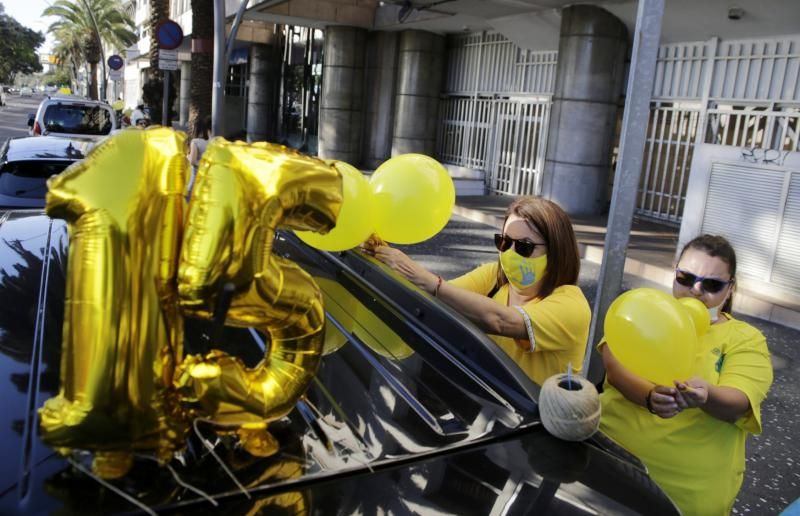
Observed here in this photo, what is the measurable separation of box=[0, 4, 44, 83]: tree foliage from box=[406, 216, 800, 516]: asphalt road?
2803 inches

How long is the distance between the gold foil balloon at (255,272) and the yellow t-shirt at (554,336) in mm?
1101

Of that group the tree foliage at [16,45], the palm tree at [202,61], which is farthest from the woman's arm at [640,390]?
the tree foliage at [16,45]

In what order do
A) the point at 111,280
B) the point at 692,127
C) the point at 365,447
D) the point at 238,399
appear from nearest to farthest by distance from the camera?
the point at 111,280 < the point at 238,399 < the point at 365,447 < the point at 692,127

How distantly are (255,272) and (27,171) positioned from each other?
5.60m

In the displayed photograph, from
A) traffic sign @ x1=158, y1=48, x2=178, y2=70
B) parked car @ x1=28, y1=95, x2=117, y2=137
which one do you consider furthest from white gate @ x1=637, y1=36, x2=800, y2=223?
parked car @ x1=28, y1=95, x2=117, y2=137

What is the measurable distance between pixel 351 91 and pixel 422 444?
674 inches

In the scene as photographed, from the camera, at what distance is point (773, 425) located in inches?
163

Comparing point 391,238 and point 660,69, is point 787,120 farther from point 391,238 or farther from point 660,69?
point 391,238

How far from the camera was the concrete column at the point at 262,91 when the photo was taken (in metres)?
24.1

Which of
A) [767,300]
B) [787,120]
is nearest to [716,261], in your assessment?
[767,300]

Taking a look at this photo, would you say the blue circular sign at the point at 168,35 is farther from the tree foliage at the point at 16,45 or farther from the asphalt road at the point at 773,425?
the tree foliage at the point at 16,45

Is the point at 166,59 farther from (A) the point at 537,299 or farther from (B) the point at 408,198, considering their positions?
(A) the point at 537,299

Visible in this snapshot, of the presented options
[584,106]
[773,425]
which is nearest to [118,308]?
[773,425]

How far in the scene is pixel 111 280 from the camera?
3.66 ft
